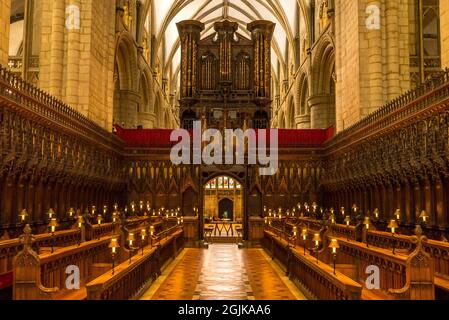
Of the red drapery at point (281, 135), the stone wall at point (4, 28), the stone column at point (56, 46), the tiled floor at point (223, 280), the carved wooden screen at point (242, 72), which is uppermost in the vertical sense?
the carved wooden screen at point (242, 72)

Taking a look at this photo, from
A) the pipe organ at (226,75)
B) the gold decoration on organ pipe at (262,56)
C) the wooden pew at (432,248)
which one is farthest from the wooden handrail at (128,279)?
the gold decoration on organ pipe at (262,56)

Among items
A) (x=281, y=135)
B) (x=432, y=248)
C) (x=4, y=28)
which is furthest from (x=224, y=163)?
(x=432, y=248)

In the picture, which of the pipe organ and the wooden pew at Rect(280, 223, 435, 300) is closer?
the wooden pew at Rect(280, 223, 435, 300)

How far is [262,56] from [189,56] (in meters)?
4.79

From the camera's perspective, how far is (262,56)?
32.5 m

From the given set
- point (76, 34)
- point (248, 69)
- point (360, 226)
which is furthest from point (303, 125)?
point (360, 226)

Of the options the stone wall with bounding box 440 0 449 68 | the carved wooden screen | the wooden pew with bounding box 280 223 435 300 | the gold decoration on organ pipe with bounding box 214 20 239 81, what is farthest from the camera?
the carved wooden screen

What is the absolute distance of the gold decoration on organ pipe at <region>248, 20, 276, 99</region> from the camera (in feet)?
103

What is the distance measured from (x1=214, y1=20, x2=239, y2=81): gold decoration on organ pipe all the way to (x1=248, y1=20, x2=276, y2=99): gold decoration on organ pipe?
60.3 inches

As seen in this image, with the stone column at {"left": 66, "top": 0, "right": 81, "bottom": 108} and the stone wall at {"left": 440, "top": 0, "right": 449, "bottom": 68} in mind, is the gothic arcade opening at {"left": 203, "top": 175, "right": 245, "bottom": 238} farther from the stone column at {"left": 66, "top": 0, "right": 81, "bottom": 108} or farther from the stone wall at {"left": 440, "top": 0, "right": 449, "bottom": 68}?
the stone wall at {"left": 440, "top": 0, "right": 449, "bottom": 68}

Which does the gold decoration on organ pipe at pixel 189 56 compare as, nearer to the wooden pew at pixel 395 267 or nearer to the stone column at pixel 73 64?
the stone column at pixel 73 64

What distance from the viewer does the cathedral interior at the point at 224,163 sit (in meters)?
8.87

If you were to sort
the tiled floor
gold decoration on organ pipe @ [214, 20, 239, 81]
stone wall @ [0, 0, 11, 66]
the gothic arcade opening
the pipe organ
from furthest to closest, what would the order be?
1. the gothic arcade opening
2. gold decoration on organ pipe @ [214, 20, 239, 81]
3. the pipe organ
4. stone wall @ [0, 0, 11, 66]
5. the tiled floor

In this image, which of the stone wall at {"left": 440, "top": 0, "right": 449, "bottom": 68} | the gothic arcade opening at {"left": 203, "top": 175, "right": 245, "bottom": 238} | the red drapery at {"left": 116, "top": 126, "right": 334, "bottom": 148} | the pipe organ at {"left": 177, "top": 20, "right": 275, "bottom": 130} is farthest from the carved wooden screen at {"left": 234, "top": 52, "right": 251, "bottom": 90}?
the stone wall at {"left": 440, "top": 0, "right": 449, "bottom": 68}
